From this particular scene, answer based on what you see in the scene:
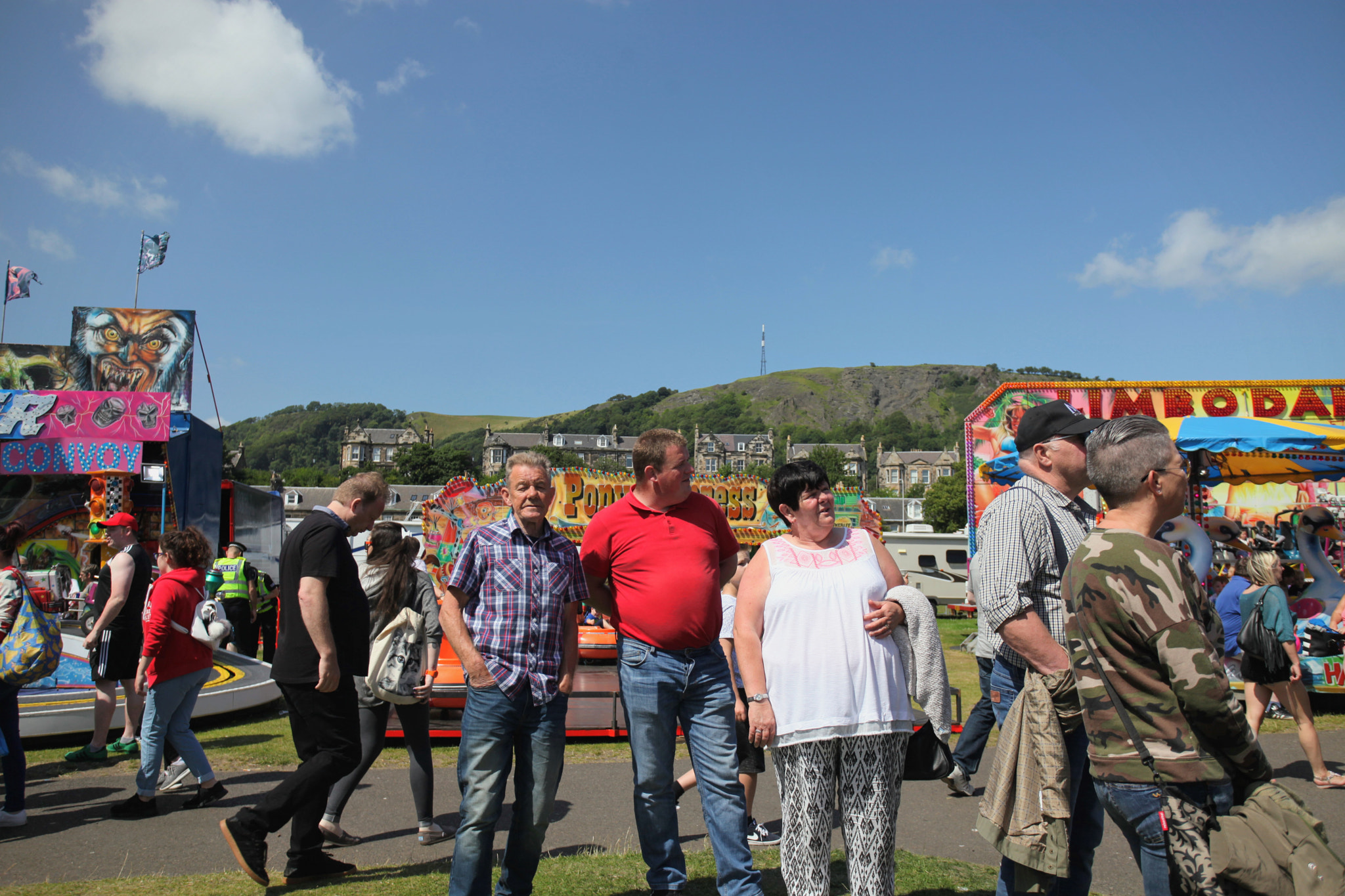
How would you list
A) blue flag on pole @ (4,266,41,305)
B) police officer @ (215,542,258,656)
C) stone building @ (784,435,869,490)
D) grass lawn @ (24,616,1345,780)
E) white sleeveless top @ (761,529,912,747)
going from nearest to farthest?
1. white sleeveless top @ (761,529,912,747)
2. grass lawn @ (24,616,1345,780)
3. police officer @ (215,542,258,656)
4. blue flag on pole @ (4,266,41,305)
5. stone building @ (784,435,869,490)

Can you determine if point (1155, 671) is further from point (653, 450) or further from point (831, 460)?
point (831, 460)

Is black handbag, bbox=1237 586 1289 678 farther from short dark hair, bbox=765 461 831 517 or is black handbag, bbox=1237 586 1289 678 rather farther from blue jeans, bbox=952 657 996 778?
short dark hair, bbox=765 461 831 517

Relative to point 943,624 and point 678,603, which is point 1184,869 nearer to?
point 678,603

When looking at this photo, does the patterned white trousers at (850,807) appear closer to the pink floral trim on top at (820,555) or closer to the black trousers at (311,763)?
the pink floral trim on top at (820,555)

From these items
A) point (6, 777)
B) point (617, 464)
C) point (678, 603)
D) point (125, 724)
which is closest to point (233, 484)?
point (125, 724)

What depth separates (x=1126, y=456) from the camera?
2.40 meters

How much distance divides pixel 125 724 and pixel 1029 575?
25.7 feet

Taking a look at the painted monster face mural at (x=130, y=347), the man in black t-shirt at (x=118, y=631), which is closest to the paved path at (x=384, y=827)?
the man in black t-shirt at (x=118, y=631)

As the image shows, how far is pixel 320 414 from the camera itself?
19000cm

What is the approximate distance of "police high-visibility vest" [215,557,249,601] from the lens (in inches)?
456

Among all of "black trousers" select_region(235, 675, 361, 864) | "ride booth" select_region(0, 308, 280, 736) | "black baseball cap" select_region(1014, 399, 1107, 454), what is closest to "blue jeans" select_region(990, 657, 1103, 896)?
"black baseball cap" select_region(1014, 399, 1107, 454)

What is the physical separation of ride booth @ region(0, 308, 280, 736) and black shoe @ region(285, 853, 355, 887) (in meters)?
12.4

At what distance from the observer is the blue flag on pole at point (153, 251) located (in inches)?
1009

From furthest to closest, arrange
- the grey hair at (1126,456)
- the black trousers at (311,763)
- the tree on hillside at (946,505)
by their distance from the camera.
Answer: the tree on hillside at (946,505), the black trousers at (311,763), the grey hair at (1126,456)
